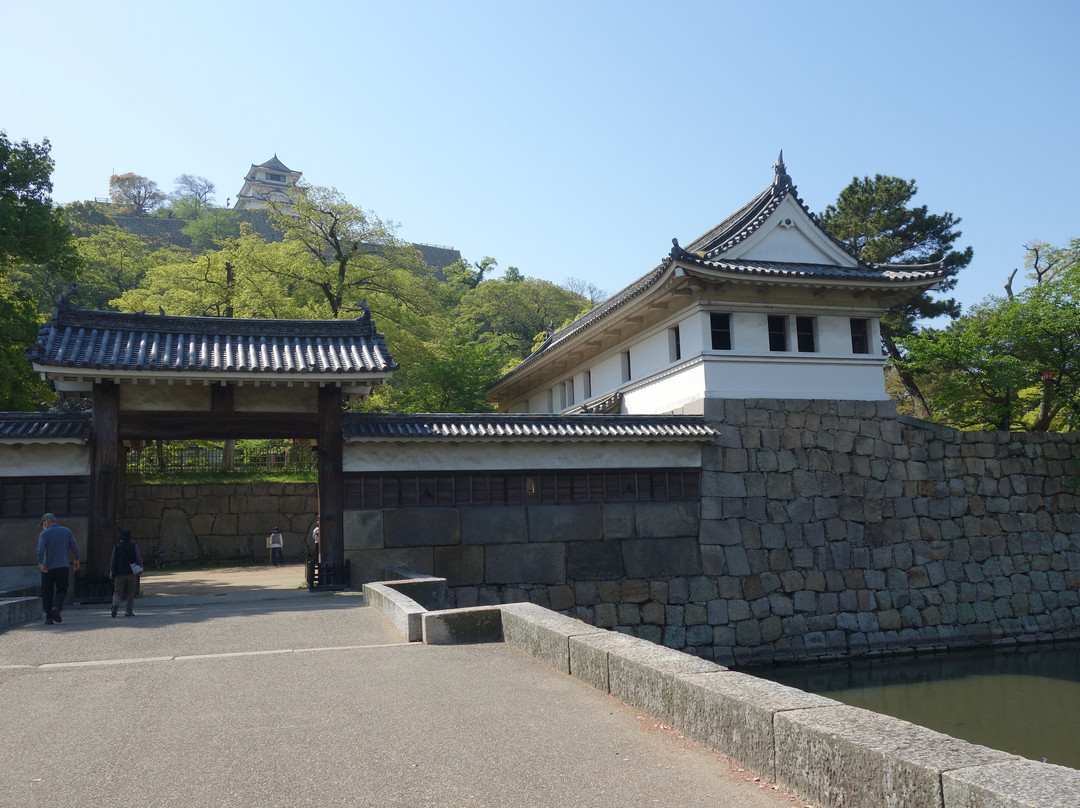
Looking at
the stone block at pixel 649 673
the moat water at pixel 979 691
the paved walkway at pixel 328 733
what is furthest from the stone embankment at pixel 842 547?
the stone block at pixel 649 673

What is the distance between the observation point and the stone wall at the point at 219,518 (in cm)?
2189

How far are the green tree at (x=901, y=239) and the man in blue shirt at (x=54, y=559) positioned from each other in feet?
89.9

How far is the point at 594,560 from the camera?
1479cm

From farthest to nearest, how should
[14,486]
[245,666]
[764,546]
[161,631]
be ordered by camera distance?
[764,546], [14,486], [161,631], [245,666]

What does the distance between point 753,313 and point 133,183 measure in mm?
85129

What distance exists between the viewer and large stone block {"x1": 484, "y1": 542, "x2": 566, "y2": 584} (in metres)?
14.3

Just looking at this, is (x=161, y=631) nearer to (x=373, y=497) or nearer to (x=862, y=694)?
(x=373, y=497)

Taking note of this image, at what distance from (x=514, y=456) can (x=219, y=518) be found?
11.7 meters

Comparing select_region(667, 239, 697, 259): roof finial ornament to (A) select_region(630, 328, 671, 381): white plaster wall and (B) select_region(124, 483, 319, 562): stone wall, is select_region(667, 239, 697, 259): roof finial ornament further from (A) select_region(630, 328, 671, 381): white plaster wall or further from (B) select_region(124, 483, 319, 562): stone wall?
(B) select_region(124, 483, 319, 562): stone wall

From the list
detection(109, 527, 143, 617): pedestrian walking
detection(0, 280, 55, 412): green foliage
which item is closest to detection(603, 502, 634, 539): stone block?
detection(109, 527, 143, 617): pedestrian walking

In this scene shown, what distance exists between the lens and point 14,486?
42.7ft

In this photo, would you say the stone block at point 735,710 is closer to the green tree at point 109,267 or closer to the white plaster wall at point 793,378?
the white plaster wall at point 793,378

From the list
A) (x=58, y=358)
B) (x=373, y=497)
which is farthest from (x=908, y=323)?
(x=58, y=358)

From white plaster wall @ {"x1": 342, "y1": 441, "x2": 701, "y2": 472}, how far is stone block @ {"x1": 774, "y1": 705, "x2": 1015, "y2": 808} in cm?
1081
